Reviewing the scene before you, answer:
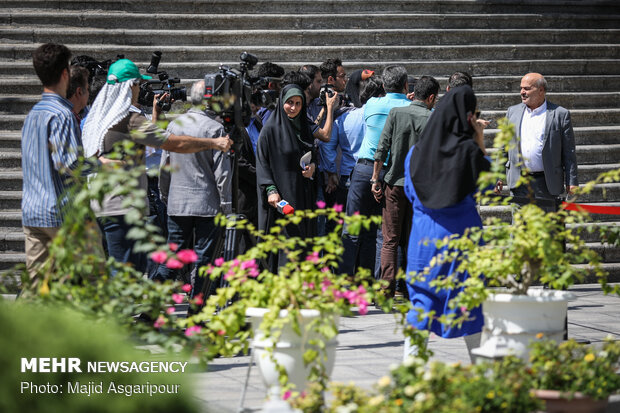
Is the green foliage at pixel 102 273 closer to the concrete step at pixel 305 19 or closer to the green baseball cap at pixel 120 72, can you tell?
the green baseball cap at pixel 120 72

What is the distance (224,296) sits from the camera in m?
4.46

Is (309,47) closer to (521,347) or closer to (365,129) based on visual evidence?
(365,129)

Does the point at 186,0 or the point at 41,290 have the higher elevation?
the point at 186,0

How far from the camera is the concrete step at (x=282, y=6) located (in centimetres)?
1351

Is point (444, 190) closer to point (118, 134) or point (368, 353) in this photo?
point (368, 353)

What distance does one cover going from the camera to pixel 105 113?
6.52 metres

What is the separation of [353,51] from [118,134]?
715 centimetres

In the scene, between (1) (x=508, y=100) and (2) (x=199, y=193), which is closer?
(2) (x=199, y=193)

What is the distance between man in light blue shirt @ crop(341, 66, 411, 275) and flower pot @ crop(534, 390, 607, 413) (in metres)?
4.94

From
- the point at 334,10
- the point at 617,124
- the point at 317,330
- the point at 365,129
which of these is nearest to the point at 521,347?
the point at 317,330

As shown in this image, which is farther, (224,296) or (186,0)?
(186,0)

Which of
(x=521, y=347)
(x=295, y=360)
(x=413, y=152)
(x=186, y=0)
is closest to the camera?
(x=295, y=360)

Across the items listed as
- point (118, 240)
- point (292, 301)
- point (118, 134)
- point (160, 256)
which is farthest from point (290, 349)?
point (118, 134)

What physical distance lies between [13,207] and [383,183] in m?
4.76
